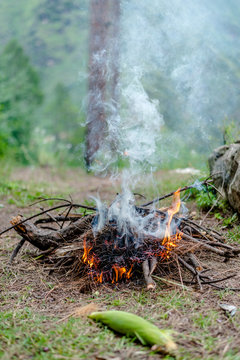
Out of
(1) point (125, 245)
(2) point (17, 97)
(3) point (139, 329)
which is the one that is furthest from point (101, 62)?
(3) point (139, 329)

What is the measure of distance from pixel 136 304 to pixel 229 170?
2422 mm

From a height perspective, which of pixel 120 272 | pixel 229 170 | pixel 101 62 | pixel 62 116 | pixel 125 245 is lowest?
pixel 62 116

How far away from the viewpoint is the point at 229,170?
4.18 metres

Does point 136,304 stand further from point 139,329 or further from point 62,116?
point 62,116

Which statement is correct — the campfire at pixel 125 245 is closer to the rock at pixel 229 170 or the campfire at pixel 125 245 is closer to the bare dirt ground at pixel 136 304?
the bare dirt ground at pixel 136 304

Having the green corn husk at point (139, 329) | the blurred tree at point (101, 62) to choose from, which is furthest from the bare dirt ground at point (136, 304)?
the blurred tree at point (101, 62)

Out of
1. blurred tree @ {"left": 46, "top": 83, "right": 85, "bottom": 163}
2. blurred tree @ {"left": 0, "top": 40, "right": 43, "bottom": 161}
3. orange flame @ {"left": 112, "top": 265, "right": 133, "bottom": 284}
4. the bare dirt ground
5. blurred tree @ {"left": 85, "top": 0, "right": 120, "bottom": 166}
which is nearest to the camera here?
the bare dirt ground

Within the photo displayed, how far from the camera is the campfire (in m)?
2.65

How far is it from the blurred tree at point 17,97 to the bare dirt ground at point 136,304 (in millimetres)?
7744

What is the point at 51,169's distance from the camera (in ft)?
30.9

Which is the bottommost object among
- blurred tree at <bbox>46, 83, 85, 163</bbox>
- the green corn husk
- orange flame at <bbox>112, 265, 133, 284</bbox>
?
blurred tree at <bbox>46, 83, 85, 163</bbox>

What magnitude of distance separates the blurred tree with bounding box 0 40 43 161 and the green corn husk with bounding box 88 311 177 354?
8.67m

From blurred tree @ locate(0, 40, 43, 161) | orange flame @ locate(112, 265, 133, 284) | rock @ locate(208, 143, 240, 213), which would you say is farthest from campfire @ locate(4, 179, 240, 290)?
blurred tree @ locate(0, 40, 43, 161)

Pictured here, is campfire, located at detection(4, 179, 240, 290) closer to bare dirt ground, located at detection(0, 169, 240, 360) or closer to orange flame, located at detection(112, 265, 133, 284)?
orange flame, located at detection(112, 265, 133, 284)
